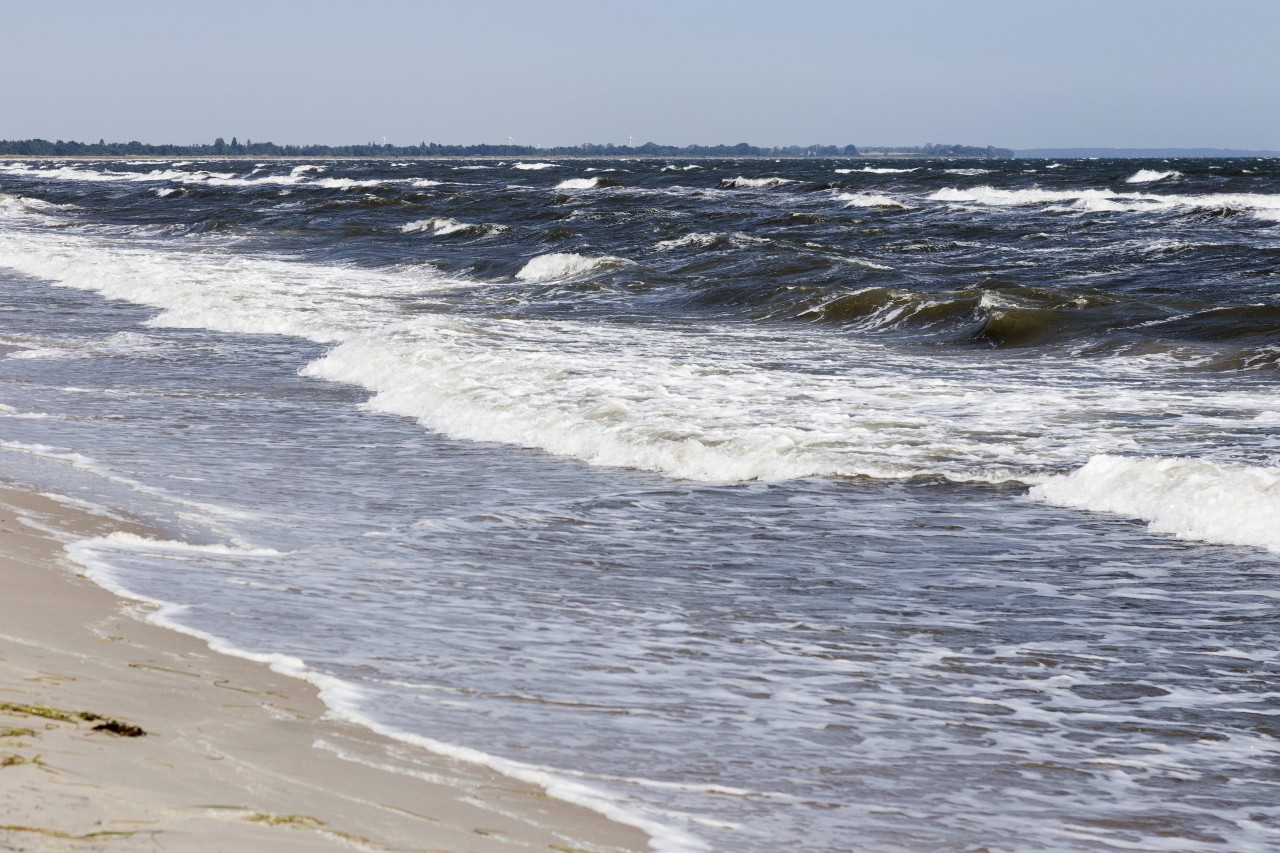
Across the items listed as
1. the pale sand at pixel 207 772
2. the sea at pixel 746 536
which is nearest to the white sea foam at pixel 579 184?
the sea at pixel 746 536

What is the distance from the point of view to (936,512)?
26.5 ft

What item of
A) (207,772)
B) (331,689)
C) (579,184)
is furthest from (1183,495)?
(579,184)

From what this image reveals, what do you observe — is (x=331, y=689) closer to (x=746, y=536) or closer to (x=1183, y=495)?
(x=746, y=536)

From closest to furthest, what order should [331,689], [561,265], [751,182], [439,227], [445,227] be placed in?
[331,689]
[561,265]
[445,227]
[439,227]
[751,182]

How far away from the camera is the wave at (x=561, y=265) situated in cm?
2719

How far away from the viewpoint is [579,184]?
75938 millimetres

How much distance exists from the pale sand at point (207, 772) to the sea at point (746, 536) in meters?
0.20

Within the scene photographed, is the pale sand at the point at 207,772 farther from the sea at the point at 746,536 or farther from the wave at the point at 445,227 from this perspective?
the wave at the point at 445,227

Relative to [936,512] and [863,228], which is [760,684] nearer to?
[936,512]

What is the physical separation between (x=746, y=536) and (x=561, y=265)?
2060 centimetres

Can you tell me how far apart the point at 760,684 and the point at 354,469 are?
4.84 m

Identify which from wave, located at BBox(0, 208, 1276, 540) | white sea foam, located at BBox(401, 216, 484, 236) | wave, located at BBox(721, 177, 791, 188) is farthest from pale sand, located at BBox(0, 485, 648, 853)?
wave, located at BBox(721, 177, 791, 188)

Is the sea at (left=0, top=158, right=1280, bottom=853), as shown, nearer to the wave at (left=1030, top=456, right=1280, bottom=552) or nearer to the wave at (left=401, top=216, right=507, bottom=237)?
the wave at (left=1030, top=456, right=1280, bottom=552)

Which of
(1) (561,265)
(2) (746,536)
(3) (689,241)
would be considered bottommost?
(2) (746,536)
